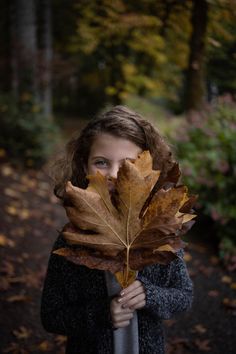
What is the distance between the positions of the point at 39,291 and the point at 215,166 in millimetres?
2535

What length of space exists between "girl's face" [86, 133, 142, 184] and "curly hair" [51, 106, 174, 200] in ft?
0.10

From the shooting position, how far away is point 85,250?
111 centimetres

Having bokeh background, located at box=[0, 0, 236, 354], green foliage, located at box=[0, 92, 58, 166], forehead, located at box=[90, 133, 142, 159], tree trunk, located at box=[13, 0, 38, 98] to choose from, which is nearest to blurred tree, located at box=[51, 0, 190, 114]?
bokeh background, located at box=[0, 0, 236, 354]

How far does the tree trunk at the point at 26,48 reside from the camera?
8.31 m

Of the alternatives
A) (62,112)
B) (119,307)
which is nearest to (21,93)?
(119,307)

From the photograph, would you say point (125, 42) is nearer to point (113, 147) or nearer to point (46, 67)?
point (46, 67)

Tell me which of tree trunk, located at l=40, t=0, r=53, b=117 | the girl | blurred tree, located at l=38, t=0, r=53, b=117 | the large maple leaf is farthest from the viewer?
tree trunk, located at l=40, t=0, r=53, b=117

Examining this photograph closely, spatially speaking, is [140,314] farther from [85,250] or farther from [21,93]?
[21,93]

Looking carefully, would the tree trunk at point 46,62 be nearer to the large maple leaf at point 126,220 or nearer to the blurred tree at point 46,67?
the blurred tree at point 46,67

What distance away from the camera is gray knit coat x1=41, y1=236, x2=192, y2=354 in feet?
5.02

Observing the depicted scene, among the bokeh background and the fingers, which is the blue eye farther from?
the bokeh background

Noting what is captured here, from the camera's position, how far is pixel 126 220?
1.05 metres

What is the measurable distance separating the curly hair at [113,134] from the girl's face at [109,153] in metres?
0.03

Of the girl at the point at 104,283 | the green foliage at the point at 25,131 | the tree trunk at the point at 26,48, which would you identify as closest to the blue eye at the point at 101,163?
the girl at the point at 104,283
